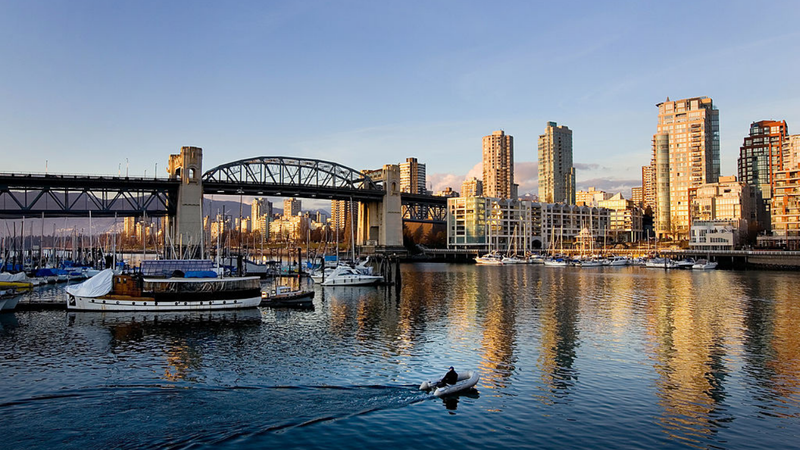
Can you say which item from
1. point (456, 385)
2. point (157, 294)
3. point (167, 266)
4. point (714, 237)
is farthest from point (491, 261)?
point (456, 385)

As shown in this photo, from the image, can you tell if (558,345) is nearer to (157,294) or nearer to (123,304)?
(157,294)

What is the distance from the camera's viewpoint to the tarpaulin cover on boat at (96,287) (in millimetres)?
44750

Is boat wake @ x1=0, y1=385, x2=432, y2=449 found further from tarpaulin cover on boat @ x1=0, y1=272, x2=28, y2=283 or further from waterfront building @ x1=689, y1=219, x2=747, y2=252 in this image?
waterfront building @ x1=689, y1=219, x2=747, y2=252

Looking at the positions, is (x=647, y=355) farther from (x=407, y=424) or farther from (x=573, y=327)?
(x=407, y=424)

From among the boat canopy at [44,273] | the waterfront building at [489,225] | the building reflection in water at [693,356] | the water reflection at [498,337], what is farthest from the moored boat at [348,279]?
the waterfront building at [489,225]

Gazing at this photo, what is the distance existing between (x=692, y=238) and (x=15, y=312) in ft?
490

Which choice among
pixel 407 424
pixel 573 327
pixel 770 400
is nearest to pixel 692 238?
pixel 573 327

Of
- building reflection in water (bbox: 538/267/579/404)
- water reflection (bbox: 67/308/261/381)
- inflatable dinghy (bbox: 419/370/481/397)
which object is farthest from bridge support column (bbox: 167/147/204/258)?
inflatable dinghy (bbox: 419/370/481/397)

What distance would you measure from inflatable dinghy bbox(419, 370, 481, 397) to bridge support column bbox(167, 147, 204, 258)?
104079mm

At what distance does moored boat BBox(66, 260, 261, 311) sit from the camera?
1762 inches

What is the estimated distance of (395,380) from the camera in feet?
83.0

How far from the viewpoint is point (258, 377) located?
1001 inches

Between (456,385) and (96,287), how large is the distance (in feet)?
111

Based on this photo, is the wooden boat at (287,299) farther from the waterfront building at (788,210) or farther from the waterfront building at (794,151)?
the waterfront building at (794,151)
